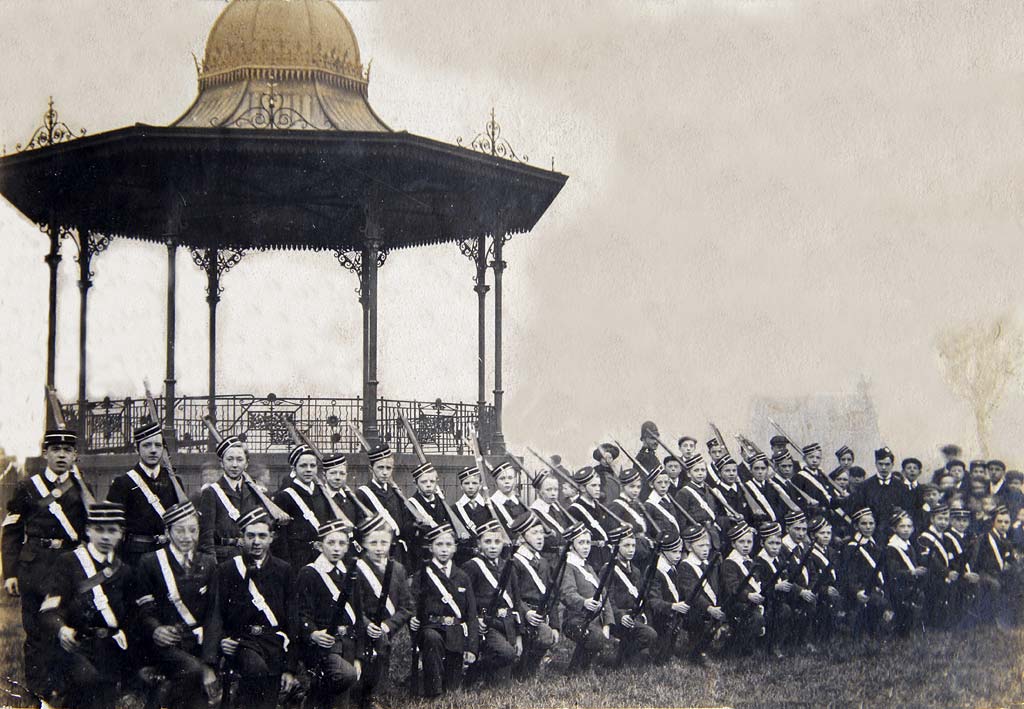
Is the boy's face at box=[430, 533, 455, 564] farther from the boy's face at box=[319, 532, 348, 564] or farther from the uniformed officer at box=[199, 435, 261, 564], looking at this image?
the uniformed officer at box=[199, 435, 261, 564]

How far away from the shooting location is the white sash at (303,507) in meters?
8.00

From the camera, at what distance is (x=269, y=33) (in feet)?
39.5

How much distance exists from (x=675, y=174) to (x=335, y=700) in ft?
19.8

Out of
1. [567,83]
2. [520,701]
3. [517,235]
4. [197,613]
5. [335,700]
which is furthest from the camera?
[517,235]

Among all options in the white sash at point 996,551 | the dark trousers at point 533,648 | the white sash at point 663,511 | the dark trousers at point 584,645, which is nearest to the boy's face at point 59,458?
the dark trousers at point 533,648

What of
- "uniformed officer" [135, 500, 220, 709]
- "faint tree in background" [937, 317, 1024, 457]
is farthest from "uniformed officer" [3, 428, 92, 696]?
"faint tree in background" [937, 317, 1024, 457]

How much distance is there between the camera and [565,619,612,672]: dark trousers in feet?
27.8

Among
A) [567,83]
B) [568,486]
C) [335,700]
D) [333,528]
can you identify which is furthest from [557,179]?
[335,700]

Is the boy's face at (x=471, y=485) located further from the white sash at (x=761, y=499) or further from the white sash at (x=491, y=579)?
the white sash at (x=761, y=499)

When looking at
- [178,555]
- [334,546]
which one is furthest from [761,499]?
[178,555]

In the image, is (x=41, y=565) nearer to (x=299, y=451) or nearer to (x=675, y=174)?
(x=299, y=451)

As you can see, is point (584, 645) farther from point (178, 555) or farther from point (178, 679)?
point (178, 555)

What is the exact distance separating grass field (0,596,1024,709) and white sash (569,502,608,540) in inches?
40.6

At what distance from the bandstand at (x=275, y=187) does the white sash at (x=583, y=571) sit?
2.48 metres
